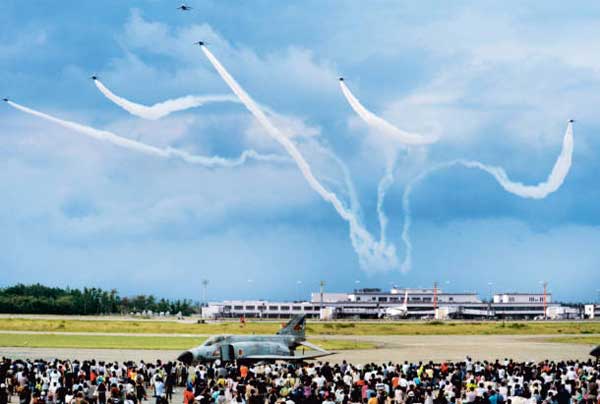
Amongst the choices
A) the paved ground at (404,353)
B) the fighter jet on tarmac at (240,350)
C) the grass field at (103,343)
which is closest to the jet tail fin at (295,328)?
the fighter jet on tarmac at (240,350)

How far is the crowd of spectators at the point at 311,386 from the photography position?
79.4 feet

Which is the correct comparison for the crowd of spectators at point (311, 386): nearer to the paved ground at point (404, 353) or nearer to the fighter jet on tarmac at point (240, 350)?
the fighter jet on tarmac at point (240, 350)

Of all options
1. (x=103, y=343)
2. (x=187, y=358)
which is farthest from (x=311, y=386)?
(x=103, y=343)

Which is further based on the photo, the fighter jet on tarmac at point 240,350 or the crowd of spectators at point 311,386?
the fighter jet on tarmac at point 240,350

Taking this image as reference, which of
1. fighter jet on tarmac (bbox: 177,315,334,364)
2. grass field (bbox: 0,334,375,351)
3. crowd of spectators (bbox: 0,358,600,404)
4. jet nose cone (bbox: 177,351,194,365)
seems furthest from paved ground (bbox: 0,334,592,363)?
crowd of spectators (bbox: 0,358,600,404)

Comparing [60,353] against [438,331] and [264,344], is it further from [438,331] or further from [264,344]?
→ [438,331]

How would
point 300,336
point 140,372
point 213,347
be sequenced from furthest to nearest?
1. point 300,336
2. point 213,347
3. point 140,372

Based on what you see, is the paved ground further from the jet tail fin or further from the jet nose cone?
the jet nose cone

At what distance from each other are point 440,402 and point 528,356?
39420mm

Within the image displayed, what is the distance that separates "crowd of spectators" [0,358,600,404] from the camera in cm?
2420

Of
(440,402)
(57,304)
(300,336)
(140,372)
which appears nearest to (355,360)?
(300,336)

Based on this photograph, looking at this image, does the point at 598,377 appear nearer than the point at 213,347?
Yes

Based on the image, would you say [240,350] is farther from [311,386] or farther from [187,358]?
[311,386]

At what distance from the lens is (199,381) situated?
29.2 metres
